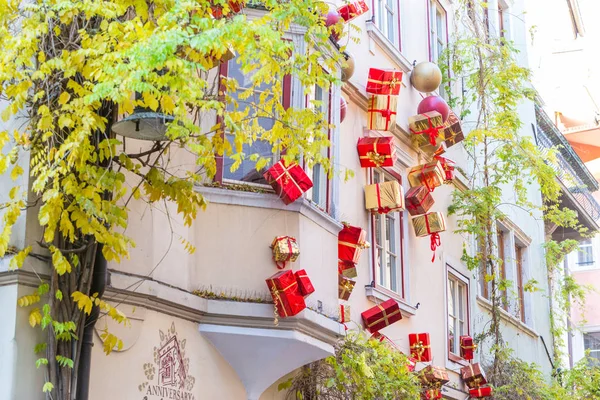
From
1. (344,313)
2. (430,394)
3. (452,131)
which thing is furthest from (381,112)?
(430,394)

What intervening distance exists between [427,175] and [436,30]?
3.72m

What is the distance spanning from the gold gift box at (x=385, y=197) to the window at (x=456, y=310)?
125 inches

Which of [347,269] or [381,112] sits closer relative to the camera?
[347,269]

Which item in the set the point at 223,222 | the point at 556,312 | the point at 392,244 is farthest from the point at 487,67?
the point at 223,222

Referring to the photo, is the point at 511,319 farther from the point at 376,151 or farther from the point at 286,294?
the point at 286,294

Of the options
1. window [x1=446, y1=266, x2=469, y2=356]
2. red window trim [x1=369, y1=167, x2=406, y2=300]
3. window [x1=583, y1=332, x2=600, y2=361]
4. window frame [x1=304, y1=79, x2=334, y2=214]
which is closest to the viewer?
window frame [x1=304, y1=79, x2=334, y2=214]

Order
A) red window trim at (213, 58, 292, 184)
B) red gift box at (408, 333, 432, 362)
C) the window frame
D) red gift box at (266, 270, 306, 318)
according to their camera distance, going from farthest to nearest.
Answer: red gift box at (408, 333, 432, 362), the window frame, red window trim at (213, 58, 292, 184), red gift box at (266, 270, 306, 318)

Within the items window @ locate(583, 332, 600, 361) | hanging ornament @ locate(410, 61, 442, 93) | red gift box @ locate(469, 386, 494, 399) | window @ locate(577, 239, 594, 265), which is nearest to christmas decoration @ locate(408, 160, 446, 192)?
hanging ornament @ locate(410, 61, 442, 93)

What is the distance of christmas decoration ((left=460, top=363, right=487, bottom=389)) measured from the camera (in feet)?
52.8

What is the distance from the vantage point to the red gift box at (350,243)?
40.2 feet

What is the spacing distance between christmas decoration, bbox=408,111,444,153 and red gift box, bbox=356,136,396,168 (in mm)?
1566

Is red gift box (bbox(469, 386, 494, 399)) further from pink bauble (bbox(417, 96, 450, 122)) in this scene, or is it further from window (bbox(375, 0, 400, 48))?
window (bbox(375, 0, 400, 48))

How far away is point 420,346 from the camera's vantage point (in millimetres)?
14336

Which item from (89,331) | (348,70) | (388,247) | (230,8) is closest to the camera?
(89,331)
